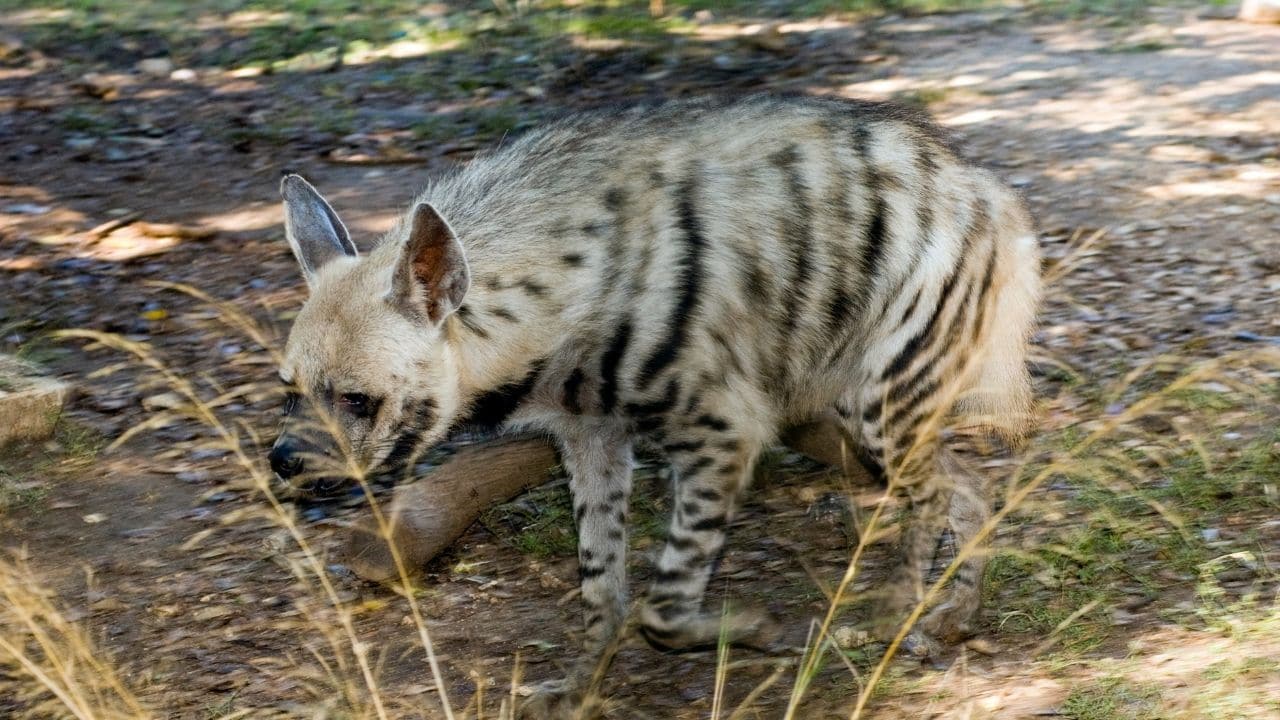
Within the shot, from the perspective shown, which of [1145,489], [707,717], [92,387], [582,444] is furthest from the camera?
[92,387]

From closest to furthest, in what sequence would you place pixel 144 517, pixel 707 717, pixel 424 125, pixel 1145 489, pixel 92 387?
pixel 707 717
pixel 1145 489
pixel 144 517
pixel 92 387
pixel 424 125

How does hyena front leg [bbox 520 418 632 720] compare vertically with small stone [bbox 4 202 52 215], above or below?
below

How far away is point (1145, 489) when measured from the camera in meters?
4.19

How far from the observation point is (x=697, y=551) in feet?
12.1

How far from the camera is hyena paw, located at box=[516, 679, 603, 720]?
12.0 ft

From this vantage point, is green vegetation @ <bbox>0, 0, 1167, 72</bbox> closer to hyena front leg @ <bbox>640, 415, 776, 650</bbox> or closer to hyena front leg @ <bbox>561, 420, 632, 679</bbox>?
hyena front leg @ <bbox>561, 420, 632, 679</bbox>

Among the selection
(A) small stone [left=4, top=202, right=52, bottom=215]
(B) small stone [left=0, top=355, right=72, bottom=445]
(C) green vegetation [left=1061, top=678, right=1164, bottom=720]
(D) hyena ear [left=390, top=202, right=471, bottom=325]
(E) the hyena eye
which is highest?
(D) hyena ear [left=390, top=202, right=471, bottom=325]

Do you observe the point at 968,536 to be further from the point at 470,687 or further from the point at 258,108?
the point at 258,108

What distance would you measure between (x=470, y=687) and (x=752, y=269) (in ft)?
4.13

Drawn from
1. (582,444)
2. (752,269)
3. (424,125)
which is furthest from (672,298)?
(424,125)

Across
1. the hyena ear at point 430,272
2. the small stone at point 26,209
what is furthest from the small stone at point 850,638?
the small stone at point 26,209

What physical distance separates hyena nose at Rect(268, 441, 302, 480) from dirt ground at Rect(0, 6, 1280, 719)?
0.27 m

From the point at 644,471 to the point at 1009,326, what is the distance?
51.7 inches

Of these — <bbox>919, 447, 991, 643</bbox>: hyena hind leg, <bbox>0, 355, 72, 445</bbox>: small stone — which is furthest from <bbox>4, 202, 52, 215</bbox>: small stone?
<bbox>919, 447, 991, 643</bbox>: hyena hind leg
